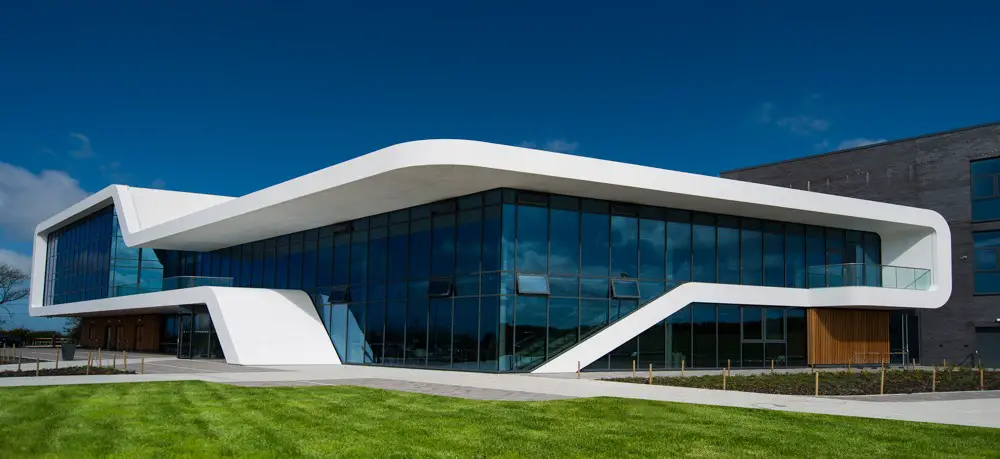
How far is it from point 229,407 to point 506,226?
1355cm

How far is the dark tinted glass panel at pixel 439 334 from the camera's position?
96.9 feet

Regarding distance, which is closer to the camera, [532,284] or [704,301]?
[532,284]

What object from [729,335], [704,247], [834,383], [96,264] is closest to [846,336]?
[729,335]

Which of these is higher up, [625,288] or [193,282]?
[193,282]

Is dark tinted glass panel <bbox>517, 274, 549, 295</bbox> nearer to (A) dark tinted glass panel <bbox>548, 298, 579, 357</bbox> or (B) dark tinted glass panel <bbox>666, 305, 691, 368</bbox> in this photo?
(A) dark tinted glass panel <bbox>548, 298, 579, 357</bbox>

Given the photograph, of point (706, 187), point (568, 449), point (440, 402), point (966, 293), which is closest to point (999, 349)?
point (966, 293)

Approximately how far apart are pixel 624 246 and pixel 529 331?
5010 mm

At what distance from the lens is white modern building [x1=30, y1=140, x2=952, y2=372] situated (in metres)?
27.6

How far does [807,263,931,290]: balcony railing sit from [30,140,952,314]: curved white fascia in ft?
2.10

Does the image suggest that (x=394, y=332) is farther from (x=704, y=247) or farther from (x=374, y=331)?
(x=704, y=247)

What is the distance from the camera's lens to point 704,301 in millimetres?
31531

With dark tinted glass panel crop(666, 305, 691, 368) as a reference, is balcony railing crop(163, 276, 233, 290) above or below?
above

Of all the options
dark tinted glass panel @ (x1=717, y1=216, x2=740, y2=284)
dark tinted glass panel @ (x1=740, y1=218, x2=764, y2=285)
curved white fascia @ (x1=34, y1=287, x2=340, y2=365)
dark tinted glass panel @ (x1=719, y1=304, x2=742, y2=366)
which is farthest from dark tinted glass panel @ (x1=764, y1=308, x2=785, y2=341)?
curved white fascia @ (x1=34, y1=287, x2=340, y2=365)

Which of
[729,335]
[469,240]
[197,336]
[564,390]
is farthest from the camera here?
[197,336]
